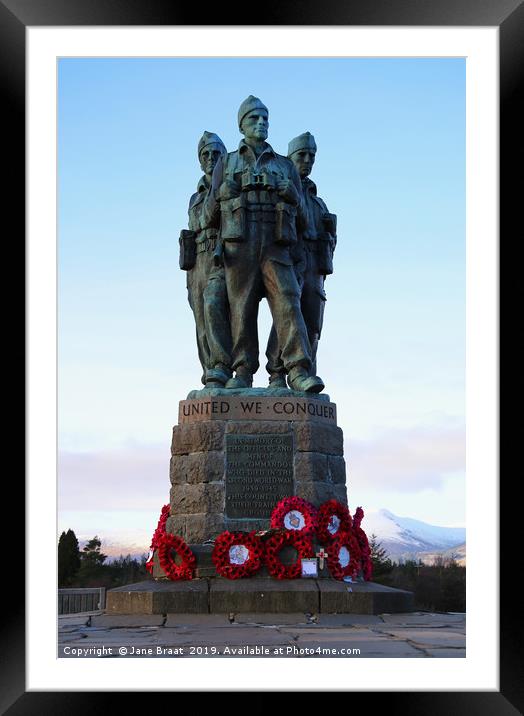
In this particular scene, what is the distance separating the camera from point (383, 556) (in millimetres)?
17984

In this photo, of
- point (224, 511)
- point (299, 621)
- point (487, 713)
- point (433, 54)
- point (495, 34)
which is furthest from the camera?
point (224, 511)

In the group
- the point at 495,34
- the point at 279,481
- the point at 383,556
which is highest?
the point at 495,34

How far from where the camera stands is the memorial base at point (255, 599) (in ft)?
38.1

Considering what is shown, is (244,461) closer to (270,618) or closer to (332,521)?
(332,521)

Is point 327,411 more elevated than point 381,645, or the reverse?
point 327,411

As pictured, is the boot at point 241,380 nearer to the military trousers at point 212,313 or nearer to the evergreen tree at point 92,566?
the military trousers at point 212,313

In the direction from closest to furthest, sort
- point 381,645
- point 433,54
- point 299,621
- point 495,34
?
point 495,34 → point 433,54 → point 381,645 → point 299,621

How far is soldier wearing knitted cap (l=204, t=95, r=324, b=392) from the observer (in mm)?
13328

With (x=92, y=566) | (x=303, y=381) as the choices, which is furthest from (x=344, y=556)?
(x=92, y=566)

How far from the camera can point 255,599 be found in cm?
1163

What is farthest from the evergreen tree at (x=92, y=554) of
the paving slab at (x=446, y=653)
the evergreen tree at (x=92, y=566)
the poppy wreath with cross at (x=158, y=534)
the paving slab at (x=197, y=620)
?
the paving slab at (x=446, y=653)

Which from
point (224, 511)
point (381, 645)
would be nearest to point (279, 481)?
point (224, 511)

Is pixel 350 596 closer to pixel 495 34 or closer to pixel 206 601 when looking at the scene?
pixel 206 601

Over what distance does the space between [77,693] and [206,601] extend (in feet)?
14.8
